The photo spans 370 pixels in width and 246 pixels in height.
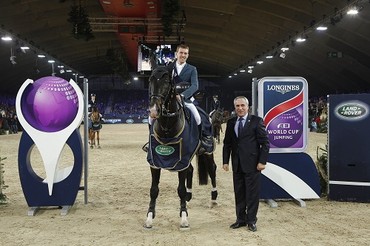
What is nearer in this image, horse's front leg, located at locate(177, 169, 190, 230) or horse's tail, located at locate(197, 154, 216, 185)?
horse's front leg, located at locate(177, 169, 190, 230)

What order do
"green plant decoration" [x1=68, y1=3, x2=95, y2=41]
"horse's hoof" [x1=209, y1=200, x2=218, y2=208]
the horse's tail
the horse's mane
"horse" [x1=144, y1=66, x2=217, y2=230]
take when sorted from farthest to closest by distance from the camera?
"green plant decoration" [x1=68, y1=3, x2=95, y2=41] → the horse's mane → the horse's tail → "horse's hoof" [x1=209, y1=200, x2=218, y2=208] → "horse" [x1=144, y1=66, x2=217, y2=230]

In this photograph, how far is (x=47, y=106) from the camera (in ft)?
20.8

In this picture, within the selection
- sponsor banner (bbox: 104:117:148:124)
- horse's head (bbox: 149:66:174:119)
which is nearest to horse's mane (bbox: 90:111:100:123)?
horse's head (bbox: 149:66:174:119)

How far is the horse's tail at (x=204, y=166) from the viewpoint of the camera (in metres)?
7.15

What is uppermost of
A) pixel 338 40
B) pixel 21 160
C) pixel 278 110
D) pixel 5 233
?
pixel 338 40

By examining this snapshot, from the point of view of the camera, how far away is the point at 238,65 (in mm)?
42406

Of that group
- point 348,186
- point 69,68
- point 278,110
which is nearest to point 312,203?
point 348,186

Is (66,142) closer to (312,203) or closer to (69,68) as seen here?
(312,203)

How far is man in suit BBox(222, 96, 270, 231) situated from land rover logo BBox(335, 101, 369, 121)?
226cm

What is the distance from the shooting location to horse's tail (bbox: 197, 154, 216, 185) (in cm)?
715

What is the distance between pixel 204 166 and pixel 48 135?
2.65 meters

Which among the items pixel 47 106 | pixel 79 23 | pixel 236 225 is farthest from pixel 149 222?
pixel 79 23

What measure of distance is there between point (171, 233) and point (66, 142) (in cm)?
234

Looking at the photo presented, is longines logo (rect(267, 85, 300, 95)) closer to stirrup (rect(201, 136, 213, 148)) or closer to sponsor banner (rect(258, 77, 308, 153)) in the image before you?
sponsor banner (rect(258, 77, 308, 153))
